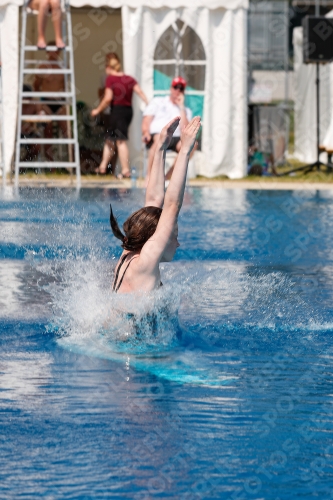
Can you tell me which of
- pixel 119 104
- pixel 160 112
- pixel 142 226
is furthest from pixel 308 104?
pixel 142 226

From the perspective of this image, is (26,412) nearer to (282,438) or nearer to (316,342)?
(282,438)

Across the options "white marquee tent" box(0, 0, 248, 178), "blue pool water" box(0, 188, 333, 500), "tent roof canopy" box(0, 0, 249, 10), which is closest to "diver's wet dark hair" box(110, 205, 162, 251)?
"blue pool water" box(0, 188, 333, 500)

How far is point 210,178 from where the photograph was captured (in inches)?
575

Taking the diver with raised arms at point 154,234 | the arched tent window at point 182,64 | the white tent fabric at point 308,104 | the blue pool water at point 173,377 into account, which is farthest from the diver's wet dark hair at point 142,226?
the white tent fabric at point 308,104

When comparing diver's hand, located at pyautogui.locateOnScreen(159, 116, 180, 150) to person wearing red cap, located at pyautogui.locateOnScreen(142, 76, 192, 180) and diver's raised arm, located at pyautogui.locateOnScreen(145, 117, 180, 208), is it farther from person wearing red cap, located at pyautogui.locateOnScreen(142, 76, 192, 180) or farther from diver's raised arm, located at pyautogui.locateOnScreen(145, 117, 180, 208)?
person wearing red cap, located at pyautogui.locateOnScreen(142, 76, 192, 180)

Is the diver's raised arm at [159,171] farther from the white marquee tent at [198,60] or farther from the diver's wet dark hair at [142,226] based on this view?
the white marquee tent at [198,60]

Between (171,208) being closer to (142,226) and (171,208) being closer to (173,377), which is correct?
(142,226)

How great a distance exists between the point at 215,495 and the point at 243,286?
3.46m

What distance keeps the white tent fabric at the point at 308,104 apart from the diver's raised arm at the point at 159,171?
13.1 m

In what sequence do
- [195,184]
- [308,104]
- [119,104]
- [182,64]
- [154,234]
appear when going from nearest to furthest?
1. [154,234]
2. [195,184]
3. [119,104]
4. [182,64]
5. [308,104]

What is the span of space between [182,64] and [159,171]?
9.96 metres

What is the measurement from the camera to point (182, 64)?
47.0 feet

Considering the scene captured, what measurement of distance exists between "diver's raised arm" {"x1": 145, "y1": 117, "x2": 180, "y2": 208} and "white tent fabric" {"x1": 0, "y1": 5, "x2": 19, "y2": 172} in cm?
916

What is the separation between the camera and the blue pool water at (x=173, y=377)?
9.12 ft
